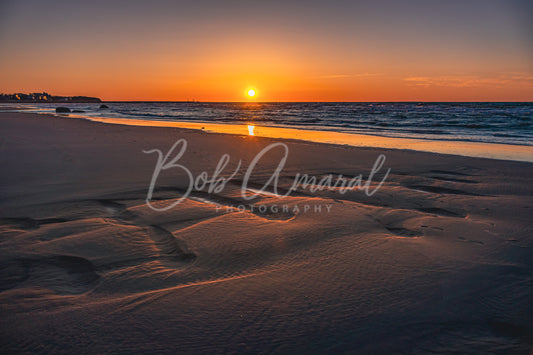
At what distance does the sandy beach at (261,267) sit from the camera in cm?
192

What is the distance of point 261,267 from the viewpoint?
2.74 m

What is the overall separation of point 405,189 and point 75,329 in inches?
196

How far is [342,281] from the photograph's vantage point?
254 cm

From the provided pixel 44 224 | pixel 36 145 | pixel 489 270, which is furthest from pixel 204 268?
pixel 36 145

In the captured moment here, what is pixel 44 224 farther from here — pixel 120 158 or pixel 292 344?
pixel 120 158
